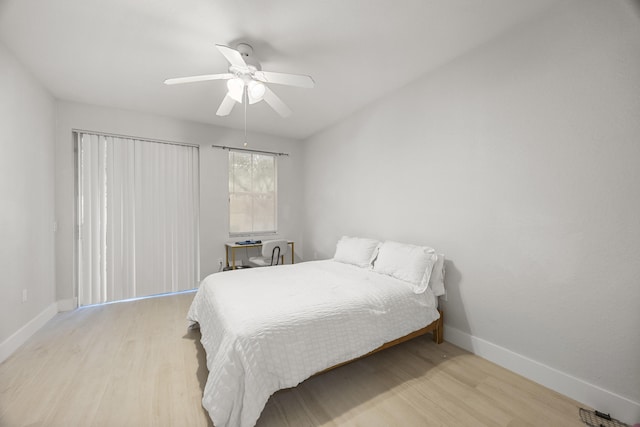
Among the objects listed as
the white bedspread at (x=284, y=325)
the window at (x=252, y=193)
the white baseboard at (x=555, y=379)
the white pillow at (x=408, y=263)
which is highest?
the window at (x=252, y=193)

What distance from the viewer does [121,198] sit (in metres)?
3.50

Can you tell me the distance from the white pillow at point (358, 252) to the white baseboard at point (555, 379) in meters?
1.08

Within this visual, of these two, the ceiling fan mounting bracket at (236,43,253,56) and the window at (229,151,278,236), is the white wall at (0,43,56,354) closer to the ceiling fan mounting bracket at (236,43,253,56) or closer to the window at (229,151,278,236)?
the ceiling fan mounting bracket at (236,43,253,56)

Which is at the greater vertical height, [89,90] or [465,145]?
[89,90]

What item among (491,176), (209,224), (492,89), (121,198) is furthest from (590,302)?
(121,198)

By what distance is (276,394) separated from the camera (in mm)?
1735

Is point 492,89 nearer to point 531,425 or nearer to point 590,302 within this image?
point 590,302

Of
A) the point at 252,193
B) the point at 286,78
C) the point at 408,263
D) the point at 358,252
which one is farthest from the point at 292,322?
the point at 252,193

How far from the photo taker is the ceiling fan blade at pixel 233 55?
1.71 metres

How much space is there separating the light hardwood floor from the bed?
234 mm

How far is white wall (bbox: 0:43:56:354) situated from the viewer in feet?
7.02

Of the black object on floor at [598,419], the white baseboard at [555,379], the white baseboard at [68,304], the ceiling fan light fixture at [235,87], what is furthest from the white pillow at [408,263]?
the white baseboard at [68,304]

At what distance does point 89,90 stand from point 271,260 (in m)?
3.10

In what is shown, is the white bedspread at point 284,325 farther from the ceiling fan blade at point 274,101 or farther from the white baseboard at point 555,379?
the ceiling fan blade at point 274,101
